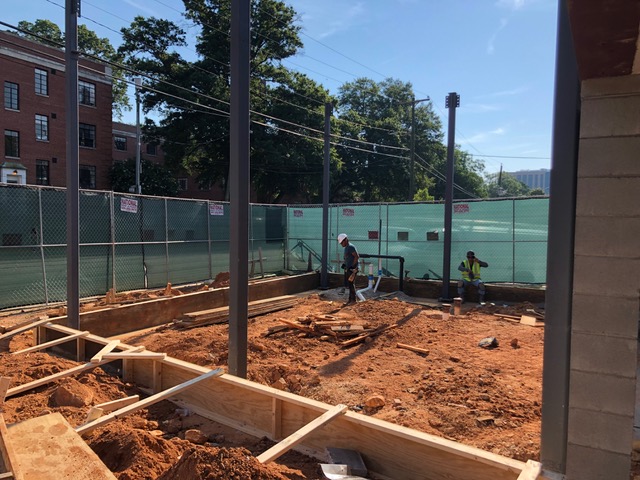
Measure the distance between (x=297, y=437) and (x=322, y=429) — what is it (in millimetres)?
535

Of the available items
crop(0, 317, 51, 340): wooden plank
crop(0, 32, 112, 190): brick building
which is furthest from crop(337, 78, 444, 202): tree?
crop(0, 317, 51, 340): wooden plank

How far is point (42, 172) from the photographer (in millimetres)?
35156

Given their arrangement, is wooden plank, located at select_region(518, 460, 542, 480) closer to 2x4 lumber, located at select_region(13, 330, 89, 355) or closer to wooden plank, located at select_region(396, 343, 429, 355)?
wooden plank, located at select_region(396, 343, 429, 355)

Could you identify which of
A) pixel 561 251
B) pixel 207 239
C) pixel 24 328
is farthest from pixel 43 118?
pixel 561 251

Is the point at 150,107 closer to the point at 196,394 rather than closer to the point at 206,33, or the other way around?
the point at 206,33

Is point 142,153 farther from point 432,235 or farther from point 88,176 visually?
point 432,235

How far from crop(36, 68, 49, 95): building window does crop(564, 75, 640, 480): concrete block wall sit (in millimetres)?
40307

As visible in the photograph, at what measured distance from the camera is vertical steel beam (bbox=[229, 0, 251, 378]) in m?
5.02

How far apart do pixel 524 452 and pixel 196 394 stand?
339 cm

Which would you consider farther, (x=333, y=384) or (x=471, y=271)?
(x=471, y=271)

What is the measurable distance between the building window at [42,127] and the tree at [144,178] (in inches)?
206

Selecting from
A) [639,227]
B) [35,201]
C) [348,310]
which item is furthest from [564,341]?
[35,201]

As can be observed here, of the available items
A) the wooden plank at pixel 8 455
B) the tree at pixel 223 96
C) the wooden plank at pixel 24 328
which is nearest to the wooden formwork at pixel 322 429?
the wooden plank at pixel 8 455

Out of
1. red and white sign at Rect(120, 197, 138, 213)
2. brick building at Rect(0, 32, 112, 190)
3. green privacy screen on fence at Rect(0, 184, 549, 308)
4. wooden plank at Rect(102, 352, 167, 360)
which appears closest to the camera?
wooden plank at Rect(102, 352, 167, 360)
